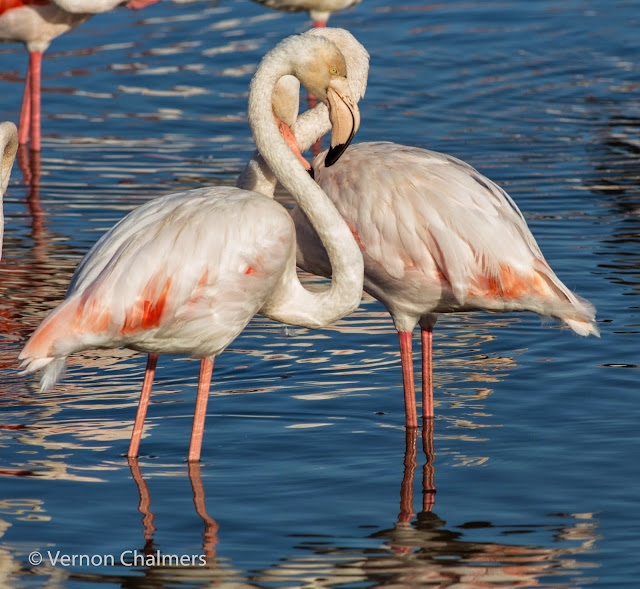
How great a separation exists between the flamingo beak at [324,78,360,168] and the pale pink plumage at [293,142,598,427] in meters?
0.32

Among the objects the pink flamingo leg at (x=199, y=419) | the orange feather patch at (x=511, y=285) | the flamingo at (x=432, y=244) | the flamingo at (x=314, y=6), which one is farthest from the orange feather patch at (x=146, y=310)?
the flamingo at (x=314, y=6)

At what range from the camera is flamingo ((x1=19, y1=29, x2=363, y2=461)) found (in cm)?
456

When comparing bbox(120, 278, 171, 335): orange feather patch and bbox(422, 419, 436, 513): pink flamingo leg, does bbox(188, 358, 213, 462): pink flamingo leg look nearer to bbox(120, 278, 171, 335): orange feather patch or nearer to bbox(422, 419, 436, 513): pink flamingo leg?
bbox(120, 278, 171, 335): orange feather patch

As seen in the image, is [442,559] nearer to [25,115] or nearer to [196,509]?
[196,509]

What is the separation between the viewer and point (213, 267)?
4656mm

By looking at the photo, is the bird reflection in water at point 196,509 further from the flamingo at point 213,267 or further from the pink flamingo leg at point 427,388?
the pink flamingo leg at point 427,388

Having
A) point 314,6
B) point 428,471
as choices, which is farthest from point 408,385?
point 314,6

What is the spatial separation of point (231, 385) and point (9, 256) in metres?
2.51

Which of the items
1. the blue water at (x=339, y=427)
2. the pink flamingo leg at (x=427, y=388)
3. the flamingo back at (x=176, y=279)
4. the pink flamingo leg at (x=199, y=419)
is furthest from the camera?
the pink flamingo leg at (x=427, y=388)

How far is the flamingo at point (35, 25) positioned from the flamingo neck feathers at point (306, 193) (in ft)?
18.4

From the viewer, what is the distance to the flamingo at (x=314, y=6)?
39.3ft

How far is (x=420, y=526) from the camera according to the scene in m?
4.37

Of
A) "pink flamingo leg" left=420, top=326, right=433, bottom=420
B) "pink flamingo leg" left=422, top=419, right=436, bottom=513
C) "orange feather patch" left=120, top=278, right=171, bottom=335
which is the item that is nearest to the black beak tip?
"orange feather patch" left=120, top=278, right=171, bottom=335

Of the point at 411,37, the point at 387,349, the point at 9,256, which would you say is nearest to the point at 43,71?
the point at 411,37
